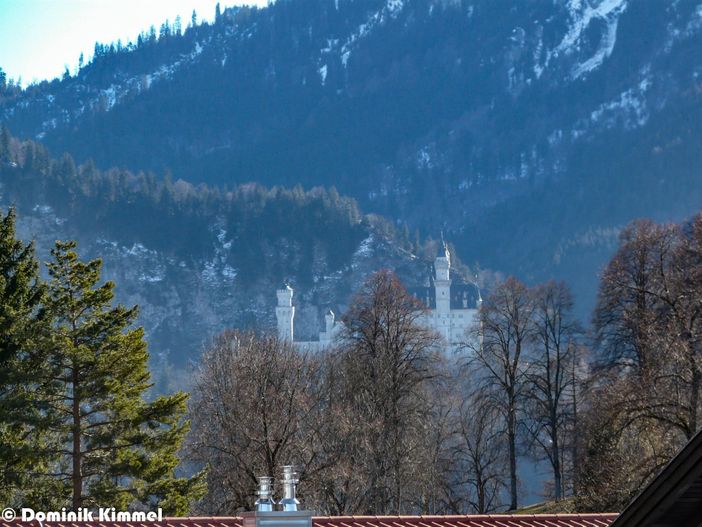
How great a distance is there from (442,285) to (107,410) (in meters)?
158

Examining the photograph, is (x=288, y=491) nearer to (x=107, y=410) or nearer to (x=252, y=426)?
(x=107, y=410)

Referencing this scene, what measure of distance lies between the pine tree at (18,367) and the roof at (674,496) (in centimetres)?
2248

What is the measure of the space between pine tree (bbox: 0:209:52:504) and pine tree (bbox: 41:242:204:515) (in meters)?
0.45

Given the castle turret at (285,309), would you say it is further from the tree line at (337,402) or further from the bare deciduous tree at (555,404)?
the bare deciduous tree at (555,404)

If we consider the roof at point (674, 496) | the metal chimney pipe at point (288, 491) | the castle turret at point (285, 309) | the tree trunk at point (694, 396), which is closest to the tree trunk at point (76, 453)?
the tree trunk at point (694, 396)

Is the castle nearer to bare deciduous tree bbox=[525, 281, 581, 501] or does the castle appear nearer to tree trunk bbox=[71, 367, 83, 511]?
bare deciduous tree bbox=[525, 281, 581, 501]

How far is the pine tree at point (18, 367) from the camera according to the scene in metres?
28.6

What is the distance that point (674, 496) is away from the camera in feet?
22.1

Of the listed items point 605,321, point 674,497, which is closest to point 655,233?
point 605,321

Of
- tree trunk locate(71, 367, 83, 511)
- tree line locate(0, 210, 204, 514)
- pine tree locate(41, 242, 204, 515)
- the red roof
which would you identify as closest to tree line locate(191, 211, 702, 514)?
pine tree locate(41, 242, 204, 515)

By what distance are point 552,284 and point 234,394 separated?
24193 millimetres

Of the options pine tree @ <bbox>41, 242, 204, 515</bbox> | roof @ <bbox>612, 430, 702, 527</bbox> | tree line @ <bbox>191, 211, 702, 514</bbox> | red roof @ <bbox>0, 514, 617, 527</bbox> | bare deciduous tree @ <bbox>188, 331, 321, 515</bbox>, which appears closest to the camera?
roof @ <bbox>612, 430, 702, 527</bbox>

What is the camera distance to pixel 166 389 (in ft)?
468

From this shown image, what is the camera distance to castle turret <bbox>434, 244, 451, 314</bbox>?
18550 centimetres
